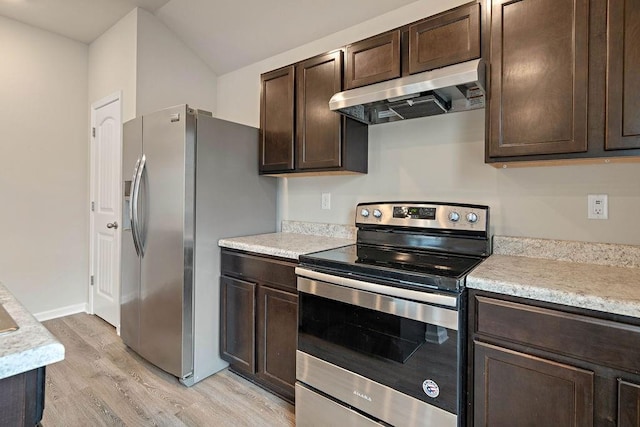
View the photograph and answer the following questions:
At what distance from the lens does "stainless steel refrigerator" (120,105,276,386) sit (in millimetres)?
2154

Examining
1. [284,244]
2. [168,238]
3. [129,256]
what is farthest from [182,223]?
[129,256]

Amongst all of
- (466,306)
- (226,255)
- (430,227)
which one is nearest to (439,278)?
(466,306)

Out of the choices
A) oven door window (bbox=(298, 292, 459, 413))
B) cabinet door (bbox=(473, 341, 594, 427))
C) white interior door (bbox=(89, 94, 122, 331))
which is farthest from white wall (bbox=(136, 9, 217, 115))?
cabinet door (bbox=(473, 341, 594, 427))

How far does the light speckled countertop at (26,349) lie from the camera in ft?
1.87

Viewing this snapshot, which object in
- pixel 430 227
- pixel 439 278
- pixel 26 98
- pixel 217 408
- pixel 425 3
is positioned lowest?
A: pixel 217 408

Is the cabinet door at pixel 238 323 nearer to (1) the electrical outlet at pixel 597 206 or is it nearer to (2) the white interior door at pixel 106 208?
(2) the white interior door at pixel 106 208

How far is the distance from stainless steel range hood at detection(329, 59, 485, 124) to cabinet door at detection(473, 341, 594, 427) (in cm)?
112

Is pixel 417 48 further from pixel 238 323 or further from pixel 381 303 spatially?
pixel 238 323

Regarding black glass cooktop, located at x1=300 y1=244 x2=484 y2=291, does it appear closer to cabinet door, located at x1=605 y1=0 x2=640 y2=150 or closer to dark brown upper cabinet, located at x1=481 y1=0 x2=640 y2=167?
dark brown upper cabinet, located at x1=481 y1=0 x2=640 y2=167

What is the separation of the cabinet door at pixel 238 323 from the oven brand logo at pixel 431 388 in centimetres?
111

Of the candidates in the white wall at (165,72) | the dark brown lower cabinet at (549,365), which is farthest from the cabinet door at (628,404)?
the white wall at (165,72)

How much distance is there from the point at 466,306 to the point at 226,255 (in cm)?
153

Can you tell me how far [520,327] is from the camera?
1.23 m

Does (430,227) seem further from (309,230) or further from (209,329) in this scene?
(209,329)
